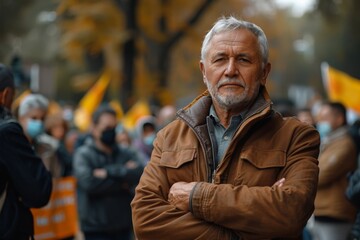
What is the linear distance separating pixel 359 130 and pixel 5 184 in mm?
4241

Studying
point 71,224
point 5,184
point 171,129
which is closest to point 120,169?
point 71,224

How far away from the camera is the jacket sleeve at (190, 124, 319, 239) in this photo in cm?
387

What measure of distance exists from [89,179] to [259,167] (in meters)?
4.32

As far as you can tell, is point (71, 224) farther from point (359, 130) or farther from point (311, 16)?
point (311, 16)

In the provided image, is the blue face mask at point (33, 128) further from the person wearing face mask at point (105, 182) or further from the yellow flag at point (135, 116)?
the yellow flag at point (135, 116)

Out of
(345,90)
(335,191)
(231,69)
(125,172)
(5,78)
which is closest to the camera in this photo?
(231,69)

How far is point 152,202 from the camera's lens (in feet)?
13.6

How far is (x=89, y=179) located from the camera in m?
8.13

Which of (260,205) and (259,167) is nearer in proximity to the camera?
(260,205)

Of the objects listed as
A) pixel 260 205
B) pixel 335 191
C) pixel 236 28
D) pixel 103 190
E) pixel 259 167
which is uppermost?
pixel 236 28

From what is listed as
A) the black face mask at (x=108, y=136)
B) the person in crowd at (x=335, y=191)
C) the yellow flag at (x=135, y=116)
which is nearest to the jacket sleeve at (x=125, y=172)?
the black face mask at (x=108, y=136)

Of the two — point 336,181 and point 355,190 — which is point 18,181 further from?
point 336,181

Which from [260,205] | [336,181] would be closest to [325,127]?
[336,181]

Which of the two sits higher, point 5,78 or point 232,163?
point 5,78
